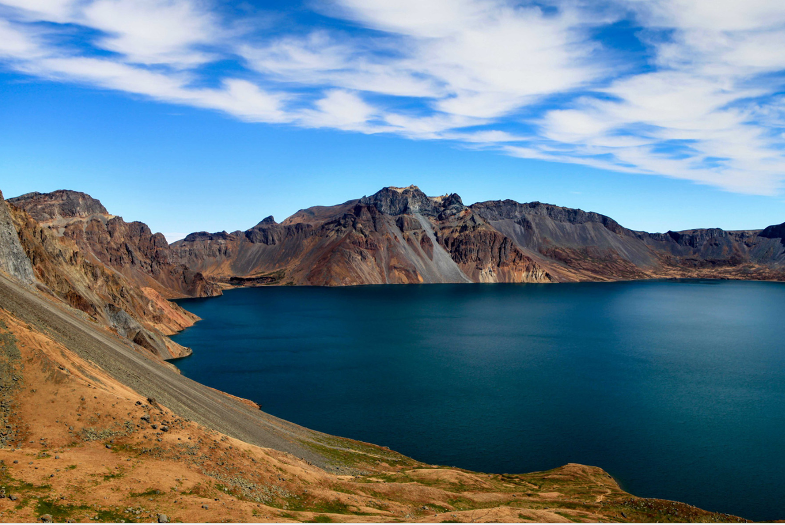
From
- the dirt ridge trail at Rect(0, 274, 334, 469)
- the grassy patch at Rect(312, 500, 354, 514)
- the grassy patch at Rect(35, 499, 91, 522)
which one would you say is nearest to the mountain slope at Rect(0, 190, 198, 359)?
the dirt ridge trail at Rect(0, 274, 334, 469)

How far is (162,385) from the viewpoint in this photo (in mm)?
51250

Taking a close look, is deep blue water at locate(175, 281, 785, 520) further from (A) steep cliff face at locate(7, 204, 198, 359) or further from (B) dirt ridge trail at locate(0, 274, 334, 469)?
(A) steep cliff face at locate(7, 204, 198, 359)

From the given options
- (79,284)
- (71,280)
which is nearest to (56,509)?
(71,280)

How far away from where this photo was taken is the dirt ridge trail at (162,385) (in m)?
45.9

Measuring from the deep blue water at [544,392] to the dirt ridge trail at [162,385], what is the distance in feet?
32.8

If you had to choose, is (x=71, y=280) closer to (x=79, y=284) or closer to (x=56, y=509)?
(x=79, y=284)

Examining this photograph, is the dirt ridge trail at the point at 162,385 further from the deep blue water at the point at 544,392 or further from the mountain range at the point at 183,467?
the deep blue water at the point at 544,392

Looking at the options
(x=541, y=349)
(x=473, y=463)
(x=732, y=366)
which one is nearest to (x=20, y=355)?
(x=473, y=463)

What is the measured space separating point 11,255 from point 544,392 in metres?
84.9

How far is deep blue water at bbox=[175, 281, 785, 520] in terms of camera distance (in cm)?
5259

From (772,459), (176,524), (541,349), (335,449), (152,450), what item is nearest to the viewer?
(176,524)

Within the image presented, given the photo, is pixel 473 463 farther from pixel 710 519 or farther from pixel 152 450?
pixel 152 450

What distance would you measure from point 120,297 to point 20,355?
294ft

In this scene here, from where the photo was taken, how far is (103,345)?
184ft
